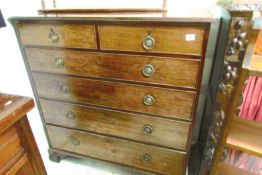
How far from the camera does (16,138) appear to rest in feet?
2.25

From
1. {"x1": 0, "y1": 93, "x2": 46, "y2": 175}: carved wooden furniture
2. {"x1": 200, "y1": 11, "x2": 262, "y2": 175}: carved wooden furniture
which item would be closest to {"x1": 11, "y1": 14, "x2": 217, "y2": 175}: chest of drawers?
{"x1": 200, "y1": 11, "x2": 262, "y2": 175}: carved wooden furniture

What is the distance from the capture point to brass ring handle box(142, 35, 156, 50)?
0.90m

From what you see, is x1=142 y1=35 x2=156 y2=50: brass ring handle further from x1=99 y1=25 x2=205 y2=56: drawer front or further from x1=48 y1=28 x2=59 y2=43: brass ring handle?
x1=48 y1=28 x2=59 y2=43: brass ring handle

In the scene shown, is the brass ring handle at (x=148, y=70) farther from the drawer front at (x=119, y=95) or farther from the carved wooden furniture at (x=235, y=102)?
the carved wooden furniture at (x=235, y=102)

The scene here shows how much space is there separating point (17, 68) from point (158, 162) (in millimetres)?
1080

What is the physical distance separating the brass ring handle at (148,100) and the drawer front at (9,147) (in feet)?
1.99

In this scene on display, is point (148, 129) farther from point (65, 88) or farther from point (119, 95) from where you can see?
point (65, 88)

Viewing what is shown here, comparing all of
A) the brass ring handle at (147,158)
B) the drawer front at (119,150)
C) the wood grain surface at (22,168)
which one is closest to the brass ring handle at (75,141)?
the drawer front at (119,150)

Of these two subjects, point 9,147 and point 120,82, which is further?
point 120,82

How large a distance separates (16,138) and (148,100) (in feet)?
2.05

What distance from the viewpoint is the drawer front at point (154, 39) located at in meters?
0.85

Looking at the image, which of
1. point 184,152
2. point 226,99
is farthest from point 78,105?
point 226,99

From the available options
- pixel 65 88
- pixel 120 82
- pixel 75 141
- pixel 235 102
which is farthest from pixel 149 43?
pixel 75 141

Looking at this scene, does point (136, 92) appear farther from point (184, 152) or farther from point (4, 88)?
point (4, 88)
